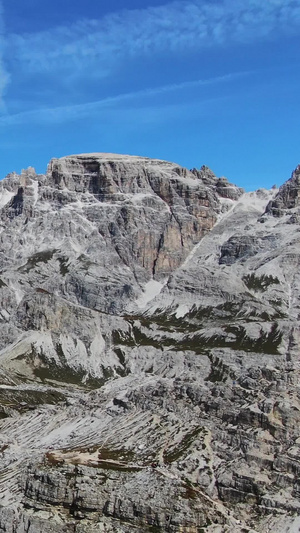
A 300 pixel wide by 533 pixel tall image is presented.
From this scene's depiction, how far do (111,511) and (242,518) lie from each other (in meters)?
26.1

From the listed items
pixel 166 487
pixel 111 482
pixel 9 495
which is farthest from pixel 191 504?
pixel 9 495

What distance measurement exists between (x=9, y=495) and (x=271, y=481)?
59955mm

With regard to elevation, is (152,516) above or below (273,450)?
below

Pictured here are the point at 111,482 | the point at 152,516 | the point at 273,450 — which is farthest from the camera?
the point at 273,450

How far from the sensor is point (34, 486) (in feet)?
565

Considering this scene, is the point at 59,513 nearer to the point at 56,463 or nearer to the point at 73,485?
the point at 73,485

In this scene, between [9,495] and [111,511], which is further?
[9,495]

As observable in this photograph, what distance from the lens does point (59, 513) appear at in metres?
163

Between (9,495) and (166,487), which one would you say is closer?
(166,487)

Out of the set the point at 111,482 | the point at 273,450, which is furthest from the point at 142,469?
the point at 273,450

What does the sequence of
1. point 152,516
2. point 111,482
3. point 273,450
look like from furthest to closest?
1. point 273,450
2. point 111,482
3. point 152,516

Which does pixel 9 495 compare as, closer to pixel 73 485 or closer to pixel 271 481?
pixel 73 485

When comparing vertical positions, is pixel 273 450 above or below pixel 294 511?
above

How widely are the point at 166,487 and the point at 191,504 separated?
24.0 feet
